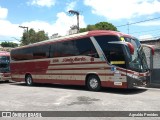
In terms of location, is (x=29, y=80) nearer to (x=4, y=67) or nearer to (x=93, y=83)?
(x=4, y=67)

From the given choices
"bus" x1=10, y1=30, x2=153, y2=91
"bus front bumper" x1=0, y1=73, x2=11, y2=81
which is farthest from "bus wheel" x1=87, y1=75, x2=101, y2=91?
"bus front bumper" x1=0, y1=73, x2=11, y2=81

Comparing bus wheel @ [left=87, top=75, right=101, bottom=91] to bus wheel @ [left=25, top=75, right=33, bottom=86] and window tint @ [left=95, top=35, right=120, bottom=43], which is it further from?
bus wheel @ [left=25, top=75, right=33, bottom=86]

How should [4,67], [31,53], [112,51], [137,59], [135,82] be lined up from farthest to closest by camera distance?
[4,67]
[31,53]
[137,59]
[112,51]
[135,82]

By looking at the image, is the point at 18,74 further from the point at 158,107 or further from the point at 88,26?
the point at 88,26

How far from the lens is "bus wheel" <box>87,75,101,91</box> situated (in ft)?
57.6

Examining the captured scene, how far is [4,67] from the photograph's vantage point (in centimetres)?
2909

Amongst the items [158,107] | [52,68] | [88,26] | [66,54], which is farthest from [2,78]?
[88,26]

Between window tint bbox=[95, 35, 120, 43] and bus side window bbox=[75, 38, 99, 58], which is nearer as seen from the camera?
window tint bbox=[95, 35, 120, 43]

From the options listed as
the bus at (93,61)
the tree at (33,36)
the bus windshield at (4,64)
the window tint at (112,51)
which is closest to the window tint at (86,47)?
the bus at (93,61)

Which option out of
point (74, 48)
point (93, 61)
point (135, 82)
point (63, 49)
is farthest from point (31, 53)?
point (135, 82)

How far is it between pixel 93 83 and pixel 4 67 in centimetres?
1363

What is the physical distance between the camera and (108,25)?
63812 millimetres

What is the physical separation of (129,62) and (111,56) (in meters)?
1.09

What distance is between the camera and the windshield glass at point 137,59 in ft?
52.9
